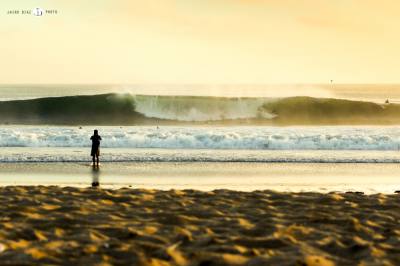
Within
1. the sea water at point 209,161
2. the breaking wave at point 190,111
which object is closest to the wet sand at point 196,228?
the sea water at point 209,161

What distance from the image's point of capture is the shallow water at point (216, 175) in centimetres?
1317

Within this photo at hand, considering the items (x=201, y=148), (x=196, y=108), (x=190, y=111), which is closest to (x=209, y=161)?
(x=201, y=148)

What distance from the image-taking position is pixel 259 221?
8.50 meters

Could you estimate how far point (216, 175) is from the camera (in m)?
15.0

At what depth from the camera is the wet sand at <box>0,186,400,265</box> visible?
6582 millimetres

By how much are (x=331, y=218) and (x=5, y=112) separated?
41.3 m

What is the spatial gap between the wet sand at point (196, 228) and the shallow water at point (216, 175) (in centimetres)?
202

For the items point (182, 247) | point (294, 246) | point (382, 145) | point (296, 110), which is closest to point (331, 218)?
point (294, 246)

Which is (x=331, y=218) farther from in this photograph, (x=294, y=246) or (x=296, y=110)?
(x=296, y=110)

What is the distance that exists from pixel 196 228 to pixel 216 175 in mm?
7071

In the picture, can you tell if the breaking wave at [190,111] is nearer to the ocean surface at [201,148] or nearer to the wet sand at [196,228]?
the ocean surface at [201,148]

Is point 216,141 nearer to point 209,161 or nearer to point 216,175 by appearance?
point 209,161

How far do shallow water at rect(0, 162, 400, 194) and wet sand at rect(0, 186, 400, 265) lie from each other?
79.6 inches

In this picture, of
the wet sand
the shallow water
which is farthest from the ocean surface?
the wet sand
